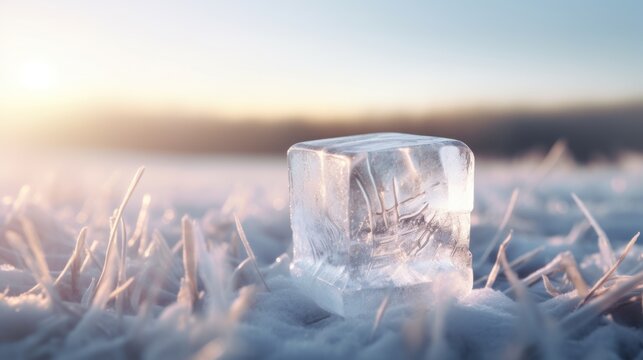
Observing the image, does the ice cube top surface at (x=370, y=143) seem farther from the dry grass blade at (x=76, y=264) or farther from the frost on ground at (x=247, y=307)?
the dry grass blade at (x=76, y=264)

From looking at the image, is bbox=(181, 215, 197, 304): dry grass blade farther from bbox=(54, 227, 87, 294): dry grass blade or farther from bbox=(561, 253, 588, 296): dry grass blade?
bbox=(561, 253, 588, 296): dry grass blade

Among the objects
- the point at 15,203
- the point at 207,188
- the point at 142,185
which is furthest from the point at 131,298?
the point at 142,185

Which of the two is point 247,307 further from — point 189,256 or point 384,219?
point 384,219

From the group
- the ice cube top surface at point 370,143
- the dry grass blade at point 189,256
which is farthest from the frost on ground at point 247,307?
the ice cube top surface at point 370,143

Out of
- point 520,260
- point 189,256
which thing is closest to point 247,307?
point 189,256

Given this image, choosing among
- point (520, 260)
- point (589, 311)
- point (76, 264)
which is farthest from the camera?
point (520, 260)
